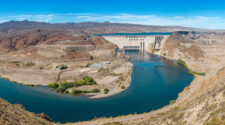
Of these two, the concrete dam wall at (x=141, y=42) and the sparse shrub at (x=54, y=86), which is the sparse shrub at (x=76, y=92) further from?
the concrete dam wall at (x=141, y=42)

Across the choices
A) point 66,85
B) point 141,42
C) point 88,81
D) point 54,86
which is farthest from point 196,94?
point 141,42

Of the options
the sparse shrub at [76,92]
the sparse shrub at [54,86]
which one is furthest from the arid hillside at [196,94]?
the sparse shrub at [54,86]

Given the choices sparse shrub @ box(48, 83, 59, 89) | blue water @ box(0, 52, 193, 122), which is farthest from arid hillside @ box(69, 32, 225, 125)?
sparse shrub @ box(48, 83, 59, 89)

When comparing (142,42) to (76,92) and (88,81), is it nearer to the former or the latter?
(88,81)

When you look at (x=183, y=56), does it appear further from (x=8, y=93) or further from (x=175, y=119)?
(x=8, y=93)

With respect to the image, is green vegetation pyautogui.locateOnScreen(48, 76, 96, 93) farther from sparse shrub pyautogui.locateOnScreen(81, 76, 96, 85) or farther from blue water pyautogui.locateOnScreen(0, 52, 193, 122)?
blue water pyautogui.locateOnScreen(0, 52, 193, 122)
